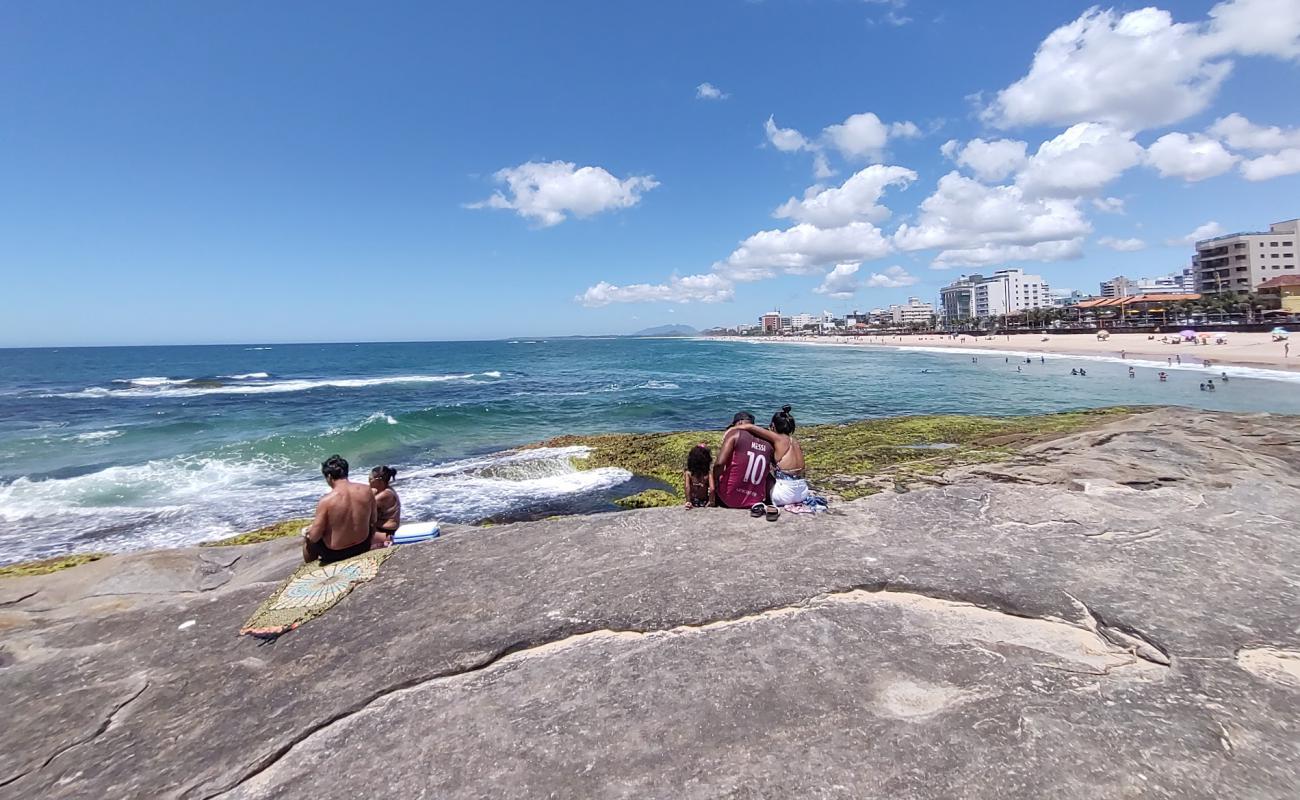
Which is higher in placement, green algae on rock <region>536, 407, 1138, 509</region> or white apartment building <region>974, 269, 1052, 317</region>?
white apartment building <region>974, 269, 1052, 317</region>

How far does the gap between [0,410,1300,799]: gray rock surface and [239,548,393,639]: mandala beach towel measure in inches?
5.9

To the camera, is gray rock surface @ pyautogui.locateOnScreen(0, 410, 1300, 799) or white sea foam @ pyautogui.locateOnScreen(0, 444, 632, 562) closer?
gray rock surface @ pyautogui.locateOnScreen(0, 410, 1300, 799)

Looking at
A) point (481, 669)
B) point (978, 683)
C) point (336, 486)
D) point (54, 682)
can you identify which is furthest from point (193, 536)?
point (978, 683)

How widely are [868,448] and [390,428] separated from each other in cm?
2047

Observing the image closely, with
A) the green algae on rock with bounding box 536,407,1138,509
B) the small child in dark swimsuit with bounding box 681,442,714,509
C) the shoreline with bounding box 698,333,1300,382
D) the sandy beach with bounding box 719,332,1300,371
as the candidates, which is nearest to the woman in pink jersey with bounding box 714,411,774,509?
the small child in dark swimsuit with bounding box 681,442,714,509

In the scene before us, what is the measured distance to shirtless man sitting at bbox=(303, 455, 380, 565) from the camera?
6008 millimetres

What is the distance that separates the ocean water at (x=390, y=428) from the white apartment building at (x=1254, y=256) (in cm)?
7926

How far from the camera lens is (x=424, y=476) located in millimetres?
16500

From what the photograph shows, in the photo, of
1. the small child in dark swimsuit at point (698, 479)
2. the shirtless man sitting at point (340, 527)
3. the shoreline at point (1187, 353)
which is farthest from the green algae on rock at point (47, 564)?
the shoreline at point (1187, 353)

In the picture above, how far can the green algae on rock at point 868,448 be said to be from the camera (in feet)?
43.9

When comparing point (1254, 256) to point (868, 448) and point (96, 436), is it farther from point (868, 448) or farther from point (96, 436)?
point (96, 436)

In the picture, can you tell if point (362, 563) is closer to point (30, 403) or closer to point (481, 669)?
point (481, 669)

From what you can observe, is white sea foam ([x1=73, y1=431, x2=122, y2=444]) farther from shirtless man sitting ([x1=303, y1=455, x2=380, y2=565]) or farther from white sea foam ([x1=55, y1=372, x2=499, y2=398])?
shirtless man sitting ([x1=303, y1=455, x2=380, y2=565])

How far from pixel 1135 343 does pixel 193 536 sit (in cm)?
8934
